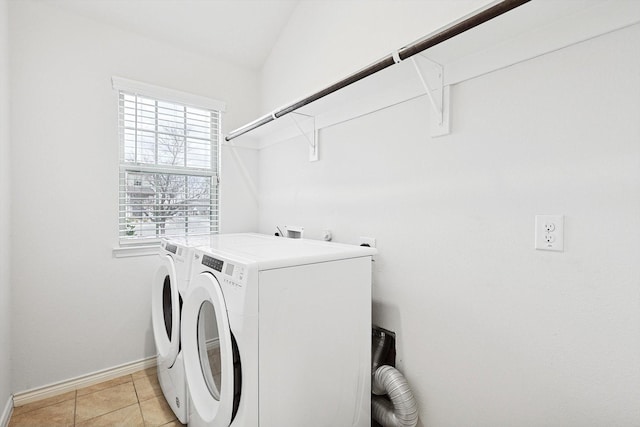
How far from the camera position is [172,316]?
175 cm

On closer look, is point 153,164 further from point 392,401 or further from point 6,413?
point 392,401

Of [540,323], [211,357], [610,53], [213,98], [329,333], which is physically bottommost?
[211,357]

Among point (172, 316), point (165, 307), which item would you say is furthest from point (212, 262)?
point (165, 307)

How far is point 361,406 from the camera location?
151 centimetres

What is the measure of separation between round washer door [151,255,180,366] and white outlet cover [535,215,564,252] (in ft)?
5.63

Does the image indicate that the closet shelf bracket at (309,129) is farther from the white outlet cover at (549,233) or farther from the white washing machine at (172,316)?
the white outlet cover at (549,233)

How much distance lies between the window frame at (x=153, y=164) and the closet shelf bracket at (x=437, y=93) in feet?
5.98

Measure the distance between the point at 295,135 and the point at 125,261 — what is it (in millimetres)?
1563

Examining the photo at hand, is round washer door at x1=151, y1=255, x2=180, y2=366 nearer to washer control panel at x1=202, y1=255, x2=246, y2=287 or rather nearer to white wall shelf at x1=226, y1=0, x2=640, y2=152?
washer control panel at x1=202, y1=255, x2=246, y2=287

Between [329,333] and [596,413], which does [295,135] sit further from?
[596,413]

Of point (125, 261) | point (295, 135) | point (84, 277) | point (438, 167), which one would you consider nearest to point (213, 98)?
point (295, 135)

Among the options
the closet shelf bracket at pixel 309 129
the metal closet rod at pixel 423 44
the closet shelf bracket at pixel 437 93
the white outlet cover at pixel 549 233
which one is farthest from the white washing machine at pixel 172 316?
the white outlet cover at pixel 549 233

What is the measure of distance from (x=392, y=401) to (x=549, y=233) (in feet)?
Result: 3.41

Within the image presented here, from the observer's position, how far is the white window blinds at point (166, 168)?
7.43 feet
